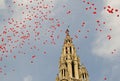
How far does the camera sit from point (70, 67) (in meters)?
87.2

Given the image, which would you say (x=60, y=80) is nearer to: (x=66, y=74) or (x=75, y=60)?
(x=66, y=74)

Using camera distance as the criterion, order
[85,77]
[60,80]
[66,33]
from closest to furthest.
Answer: [60,80], [85,77], [66,33]

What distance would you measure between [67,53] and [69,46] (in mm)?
3130

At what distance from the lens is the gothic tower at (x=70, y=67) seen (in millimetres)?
83625

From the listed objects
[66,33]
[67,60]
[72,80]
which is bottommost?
[72,80]

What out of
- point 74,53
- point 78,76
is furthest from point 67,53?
point 78,76

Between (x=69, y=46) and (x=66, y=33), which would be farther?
(x=66, y=33)

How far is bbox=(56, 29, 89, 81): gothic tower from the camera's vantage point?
83625 millimetres

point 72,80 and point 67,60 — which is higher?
point 67,60

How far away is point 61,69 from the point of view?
8475 cm

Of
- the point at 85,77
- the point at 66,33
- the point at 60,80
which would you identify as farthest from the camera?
the point at 66,33

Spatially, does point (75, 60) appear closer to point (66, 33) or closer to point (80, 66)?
point (80, 66)

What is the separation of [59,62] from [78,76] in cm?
810

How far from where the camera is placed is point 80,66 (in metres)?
90.3
